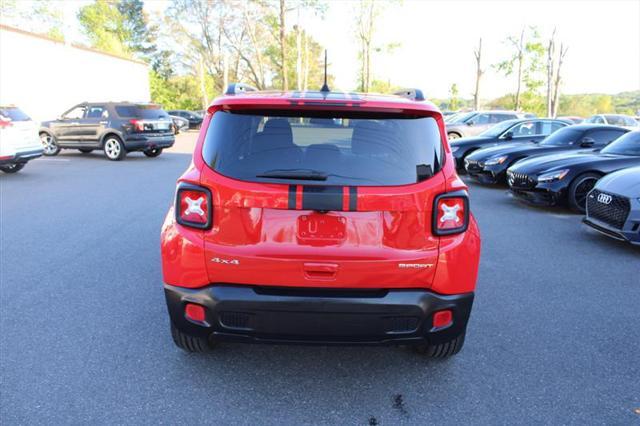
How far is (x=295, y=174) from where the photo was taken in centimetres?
261

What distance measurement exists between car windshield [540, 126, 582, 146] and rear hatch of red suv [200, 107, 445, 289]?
8.85m

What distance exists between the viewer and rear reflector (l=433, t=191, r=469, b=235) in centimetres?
266

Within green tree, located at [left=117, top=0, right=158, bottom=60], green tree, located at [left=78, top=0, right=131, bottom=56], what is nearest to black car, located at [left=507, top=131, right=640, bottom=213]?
green tree, located at [left=78, top=0, right=131, bottom=56]

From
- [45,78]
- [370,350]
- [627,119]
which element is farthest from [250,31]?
[370,350]

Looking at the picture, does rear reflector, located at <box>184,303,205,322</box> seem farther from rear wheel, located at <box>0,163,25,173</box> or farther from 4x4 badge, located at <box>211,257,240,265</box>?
rear wheel, located at <box>0,163,25,173</box>

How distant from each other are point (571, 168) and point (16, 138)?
458 inches

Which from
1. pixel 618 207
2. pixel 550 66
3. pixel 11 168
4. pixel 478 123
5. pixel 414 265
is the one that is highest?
pixel 550 66

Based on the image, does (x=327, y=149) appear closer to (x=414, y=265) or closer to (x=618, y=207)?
(x=414, y=265)

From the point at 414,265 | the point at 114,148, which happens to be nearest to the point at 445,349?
the point at 414,265

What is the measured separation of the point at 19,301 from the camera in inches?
167

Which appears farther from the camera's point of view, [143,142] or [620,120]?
[620,120]

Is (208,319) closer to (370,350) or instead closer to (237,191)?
(237,191)

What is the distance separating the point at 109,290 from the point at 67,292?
0.37m

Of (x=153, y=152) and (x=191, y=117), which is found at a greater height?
(x=191, y=117)
